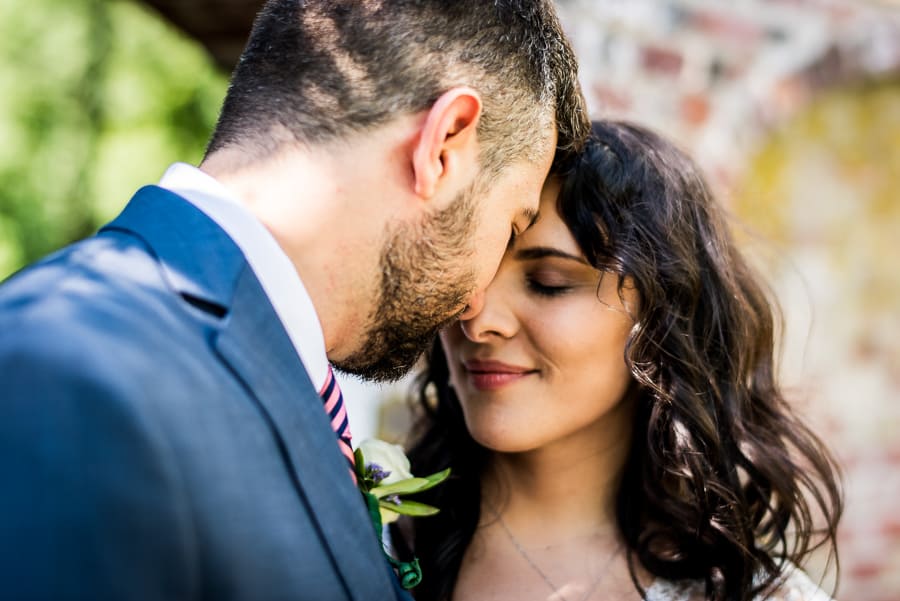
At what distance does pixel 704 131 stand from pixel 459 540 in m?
2.01

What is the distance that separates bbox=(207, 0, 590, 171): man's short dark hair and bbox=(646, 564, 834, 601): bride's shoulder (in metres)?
1.07

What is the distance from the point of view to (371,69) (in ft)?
5.32

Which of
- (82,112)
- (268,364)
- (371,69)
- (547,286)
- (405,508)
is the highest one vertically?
(371,69)

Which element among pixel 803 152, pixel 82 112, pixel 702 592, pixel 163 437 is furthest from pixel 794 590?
pixel 82 112

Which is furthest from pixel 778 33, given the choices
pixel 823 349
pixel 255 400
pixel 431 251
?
pixel 255 400

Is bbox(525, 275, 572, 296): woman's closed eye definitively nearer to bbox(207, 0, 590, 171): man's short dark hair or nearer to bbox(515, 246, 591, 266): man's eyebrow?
bbox(515, 246, 591, 266): man's eyebrow

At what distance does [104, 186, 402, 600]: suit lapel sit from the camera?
4.44ft

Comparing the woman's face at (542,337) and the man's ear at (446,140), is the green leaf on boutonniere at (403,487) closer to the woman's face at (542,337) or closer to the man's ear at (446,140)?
the woman's face at (542,337)

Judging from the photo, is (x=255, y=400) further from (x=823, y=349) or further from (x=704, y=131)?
(x=823, y=349)

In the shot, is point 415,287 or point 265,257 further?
point 415,287

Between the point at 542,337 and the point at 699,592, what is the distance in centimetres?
69

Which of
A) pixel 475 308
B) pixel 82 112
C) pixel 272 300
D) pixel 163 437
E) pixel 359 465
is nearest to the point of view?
pixel 163 437

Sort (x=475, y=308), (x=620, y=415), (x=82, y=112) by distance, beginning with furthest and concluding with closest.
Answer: (x=82, y=112) → (x=620, y=415) → (x=475, y=308)

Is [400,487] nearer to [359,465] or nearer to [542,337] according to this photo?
[359,465]
